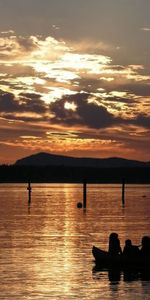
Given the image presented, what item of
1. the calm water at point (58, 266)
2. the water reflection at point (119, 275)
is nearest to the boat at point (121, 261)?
the water reflection at point (119, 275)

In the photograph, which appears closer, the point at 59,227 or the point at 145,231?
the point at 145,231

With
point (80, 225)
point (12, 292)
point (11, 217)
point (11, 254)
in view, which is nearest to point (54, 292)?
point (12, 292)

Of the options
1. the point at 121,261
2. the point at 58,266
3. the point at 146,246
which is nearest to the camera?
the point at 146,246

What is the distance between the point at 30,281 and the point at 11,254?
1181 centimetres

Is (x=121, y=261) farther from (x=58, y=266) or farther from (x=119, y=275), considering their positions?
(x=58, y=266)

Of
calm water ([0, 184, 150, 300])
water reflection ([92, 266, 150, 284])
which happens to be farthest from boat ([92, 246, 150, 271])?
calm water ([0, 184, 150, 300])

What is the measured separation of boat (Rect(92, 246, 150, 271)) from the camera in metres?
42.8

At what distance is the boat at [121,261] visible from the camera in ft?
141

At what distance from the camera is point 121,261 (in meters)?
43.8

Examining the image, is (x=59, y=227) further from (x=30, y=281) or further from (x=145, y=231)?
(x=30, y=281)

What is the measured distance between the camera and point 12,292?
35.5 m

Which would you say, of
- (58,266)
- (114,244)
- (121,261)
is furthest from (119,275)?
(58,266)

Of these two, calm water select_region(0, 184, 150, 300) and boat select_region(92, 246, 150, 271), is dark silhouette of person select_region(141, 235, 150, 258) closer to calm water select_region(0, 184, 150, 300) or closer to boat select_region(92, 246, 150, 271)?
boat select_region(92, 246, 150, 271)

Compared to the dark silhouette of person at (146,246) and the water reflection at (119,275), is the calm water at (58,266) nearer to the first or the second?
the water reflection at (119,275)
